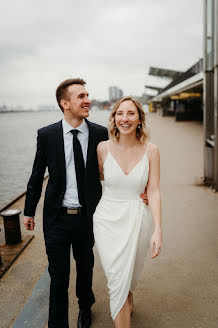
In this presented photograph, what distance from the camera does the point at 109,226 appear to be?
2.57m

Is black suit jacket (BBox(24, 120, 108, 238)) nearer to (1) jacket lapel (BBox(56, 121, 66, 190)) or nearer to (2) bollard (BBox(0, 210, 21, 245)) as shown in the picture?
(1) jacket lapel (BBox(56, 121, 66, 190))

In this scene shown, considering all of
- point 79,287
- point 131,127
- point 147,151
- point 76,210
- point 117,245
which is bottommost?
point 79,287

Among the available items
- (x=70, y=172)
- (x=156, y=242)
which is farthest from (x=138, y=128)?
(x=156, y=242)

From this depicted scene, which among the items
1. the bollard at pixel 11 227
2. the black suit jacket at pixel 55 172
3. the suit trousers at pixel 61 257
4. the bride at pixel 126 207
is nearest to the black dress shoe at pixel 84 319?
the suit trousers at pixel 61 257

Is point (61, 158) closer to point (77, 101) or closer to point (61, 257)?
point (77, 101)

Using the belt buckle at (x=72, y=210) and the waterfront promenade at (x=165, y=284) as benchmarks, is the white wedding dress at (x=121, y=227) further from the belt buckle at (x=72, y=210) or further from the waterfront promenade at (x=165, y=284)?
the waterfront promenade at (x=165, y=284)

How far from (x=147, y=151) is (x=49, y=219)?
949 millimetres

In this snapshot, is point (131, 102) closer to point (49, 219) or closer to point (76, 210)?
point (76, 210)

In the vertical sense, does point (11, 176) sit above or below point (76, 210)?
below

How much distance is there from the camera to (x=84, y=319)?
293cm

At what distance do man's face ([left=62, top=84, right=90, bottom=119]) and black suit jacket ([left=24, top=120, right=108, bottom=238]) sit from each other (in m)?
0.15

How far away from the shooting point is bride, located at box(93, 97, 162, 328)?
2.47 meters

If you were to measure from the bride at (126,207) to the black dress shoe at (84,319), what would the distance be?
54 centimetres

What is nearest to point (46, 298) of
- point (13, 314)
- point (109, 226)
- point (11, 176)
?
point (13, 314)
